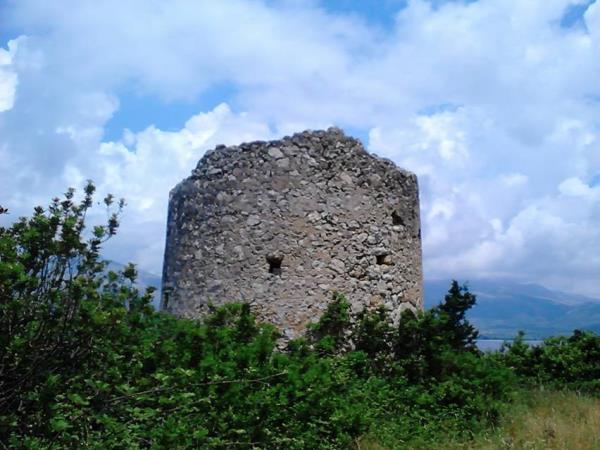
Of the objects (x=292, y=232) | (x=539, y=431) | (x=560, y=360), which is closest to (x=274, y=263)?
(x=292, y=232)

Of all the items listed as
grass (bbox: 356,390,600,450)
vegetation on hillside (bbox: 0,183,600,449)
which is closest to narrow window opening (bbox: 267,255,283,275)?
vegetation on hillside (bbox: 0,183,600,449)

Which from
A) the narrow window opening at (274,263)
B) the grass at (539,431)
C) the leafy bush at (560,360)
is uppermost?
the narrow window opening at (274,263)

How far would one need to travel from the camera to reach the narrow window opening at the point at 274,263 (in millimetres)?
8320

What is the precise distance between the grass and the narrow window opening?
110 inches

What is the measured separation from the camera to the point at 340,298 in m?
8.25

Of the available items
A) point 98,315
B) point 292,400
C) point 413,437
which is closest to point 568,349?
point 413,437

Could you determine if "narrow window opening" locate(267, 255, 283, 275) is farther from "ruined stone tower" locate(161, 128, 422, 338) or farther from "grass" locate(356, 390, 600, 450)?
"grass" locate(356, 390, 600, 450)

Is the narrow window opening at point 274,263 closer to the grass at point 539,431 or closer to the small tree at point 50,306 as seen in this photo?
the grass at point 539,431

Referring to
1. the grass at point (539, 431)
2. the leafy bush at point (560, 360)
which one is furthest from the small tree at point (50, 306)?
the leafy bush at point (560, 360)

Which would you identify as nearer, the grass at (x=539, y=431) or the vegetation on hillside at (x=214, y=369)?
the vegetation on hillside at (x=214, y=369)

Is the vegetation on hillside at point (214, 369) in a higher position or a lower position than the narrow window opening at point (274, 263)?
lower

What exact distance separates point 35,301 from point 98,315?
0.52m

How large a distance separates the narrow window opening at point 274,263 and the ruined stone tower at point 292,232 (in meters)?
0.01

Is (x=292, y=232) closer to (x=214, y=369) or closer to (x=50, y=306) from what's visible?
(x=214, y=369)
